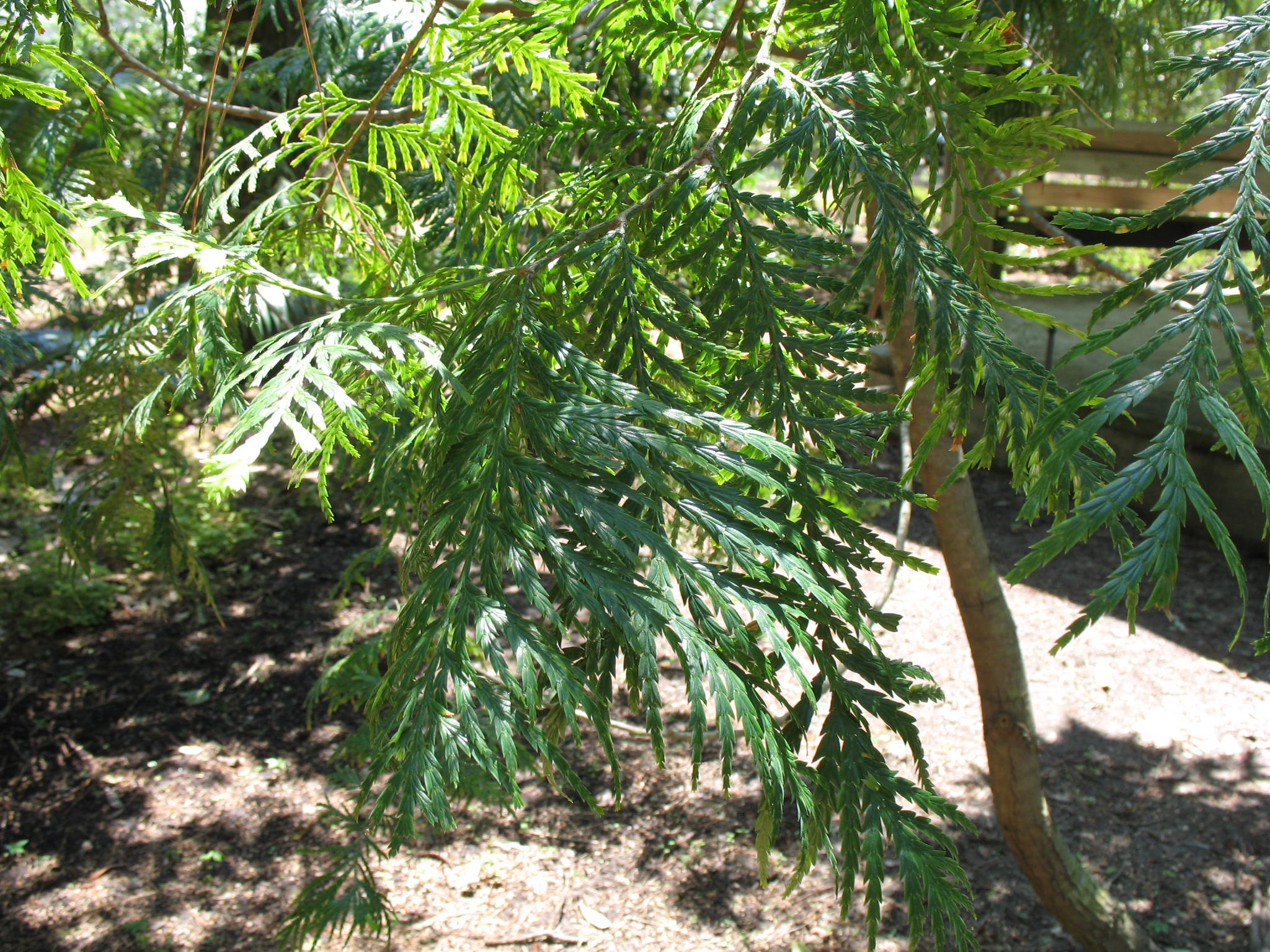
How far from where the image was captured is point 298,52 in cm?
305

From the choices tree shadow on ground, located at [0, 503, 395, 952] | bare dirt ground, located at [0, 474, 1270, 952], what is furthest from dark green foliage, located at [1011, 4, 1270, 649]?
tree shadow on ground, located at [0, 503, 395, 952]

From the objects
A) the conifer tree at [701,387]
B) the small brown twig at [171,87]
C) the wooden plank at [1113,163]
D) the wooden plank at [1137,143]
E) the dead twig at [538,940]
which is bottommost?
the dead twig at [538,940]

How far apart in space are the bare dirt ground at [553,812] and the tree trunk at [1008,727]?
0.44 m

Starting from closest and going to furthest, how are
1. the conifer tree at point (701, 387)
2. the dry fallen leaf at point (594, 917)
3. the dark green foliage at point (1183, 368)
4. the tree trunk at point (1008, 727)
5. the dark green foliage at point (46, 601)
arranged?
the dark green foliage at point (1183, 368), the conifer tree at point (701, 387), the tree trunk at point (1008, 727), the dry fallen leaf at point (594, 917), the dark green foliage at point (46, 601)

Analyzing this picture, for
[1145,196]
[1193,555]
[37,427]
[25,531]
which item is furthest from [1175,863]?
[37,427]

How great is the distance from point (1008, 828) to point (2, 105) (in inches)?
163

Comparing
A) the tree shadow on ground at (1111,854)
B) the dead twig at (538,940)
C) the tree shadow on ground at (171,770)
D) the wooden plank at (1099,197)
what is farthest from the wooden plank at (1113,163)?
the tree shadow on ground at (171,770)

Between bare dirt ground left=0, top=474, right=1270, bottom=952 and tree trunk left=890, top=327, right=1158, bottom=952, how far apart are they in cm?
44

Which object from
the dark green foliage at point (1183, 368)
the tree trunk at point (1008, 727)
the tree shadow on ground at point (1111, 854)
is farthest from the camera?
the tree shadow on ground at point (1111, 854)

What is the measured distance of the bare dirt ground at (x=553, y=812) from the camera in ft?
11.9

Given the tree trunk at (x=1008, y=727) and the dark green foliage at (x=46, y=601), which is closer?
the tree trunk at (x=1008, y=727)

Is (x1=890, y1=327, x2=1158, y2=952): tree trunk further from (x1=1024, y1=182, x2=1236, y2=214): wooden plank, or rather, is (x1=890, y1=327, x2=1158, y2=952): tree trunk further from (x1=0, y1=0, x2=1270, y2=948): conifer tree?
(x1=1024, y1=182, x2=1236, y2=214): wooden plank

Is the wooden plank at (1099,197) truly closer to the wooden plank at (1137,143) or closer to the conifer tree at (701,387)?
the wooden plank at (1137,143)

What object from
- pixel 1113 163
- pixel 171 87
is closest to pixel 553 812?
pixel 171 87
